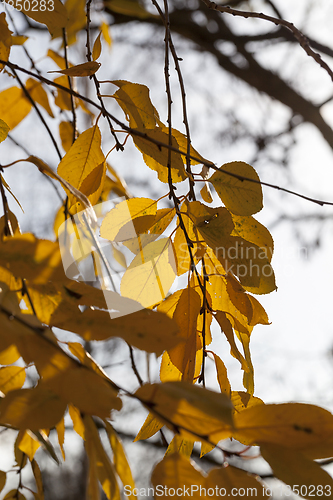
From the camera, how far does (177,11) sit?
1.32m

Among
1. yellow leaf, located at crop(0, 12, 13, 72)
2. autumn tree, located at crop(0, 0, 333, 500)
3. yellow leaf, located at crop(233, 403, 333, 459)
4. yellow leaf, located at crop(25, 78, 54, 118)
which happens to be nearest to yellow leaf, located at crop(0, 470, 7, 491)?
autumn tree, located at crop(0, 0, 333, 500)

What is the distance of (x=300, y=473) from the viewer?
6.3 inches

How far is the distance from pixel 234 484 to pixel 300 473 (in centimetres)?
3

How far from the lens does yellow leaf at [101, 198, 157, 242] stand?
Answer: 0.29 m

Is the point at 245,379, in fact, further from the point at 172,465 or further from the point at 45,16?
the point at 45,16

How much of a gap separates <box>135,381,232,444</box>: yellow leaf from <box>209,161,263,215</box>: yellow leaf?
155 mm

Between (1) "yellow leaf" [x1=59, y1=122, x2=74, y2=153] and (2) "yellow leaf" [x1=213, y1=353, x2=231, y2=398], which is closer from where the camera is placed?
(2) "yellow leaf" [x1=213, y1=353, x2=231, y2=398]

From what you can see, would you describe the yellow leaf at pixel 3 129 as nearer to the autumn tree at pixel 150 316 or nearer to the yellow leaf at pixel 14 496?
the autumn tree at pixel 150 316

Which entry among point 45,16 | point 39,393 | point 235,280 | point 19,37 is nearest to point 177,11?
point 19,37

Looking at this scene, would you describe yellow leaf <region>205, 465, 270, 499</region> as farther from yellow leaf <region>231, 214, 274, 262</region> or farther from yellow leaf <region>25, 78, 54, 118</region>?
yellow leaf <region>25, 78, 54, 118</region>

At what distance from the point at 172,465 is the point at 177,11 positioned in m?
1.49

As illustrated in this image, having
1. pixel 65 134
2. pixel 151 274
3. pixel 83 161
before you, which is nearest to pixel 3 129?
pixel 83 161

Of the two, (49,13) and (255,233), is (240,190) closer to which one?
(255,233)

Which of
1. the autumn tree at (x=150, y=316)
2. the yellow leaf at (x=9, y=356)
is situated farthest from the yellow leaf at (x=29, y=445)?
the yellow leaf at (x=9, y=356)
